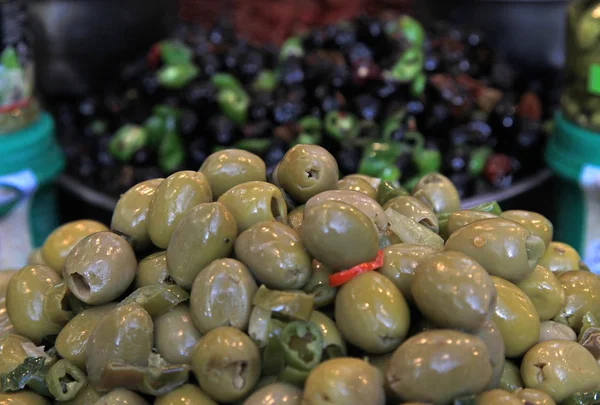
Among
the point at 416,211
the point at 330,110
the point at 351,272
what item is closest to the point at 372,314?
the point at 351,272

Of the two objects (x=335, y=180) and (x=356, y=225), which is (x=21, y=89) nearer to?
(x=335, y=180)

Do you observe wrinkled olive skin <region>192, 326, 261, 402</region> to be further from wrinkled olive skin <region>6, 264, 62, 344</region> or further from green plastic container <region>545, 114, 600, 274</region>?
green plastic container <region>545, 114, 600, 274</region>

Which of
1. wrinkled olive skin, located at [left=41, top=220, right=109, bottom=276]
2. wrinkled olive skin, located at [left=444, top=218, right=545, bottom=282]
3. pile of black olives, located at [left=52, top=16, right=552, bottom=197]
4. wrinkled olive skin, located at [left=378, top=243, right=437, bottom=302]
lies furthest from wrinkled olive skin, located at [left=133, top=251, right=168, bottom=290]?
pile of black olives, located at [left=52, top=16, right=552, bottom=197]

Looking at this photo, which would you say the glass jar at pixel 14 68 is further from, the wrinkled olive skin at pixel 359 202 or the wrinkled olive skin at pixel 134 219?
the wrinkled olive skin at pixel 359 202

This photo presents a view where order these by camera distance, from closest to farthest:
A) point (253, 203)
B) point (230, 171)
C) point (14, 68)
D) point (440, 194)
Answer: point (253, 203), point (230, 171), point (440, 194), point (14, 68)

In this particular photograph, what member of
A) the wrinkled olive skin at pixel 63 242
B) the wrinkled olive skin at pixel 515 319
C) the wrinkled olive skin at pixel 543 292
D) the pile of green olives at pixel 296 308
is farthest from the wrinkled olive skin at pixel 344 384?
the wrinkled olive skin at pixel 63 242

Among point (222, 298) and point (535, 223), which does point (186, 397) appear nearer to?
point (222, 298)

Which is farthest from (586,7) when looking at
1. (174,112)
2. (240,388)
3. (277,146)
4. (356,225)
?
(240,388)

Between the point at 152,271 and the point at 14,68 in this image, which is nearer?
the point at 152,271
